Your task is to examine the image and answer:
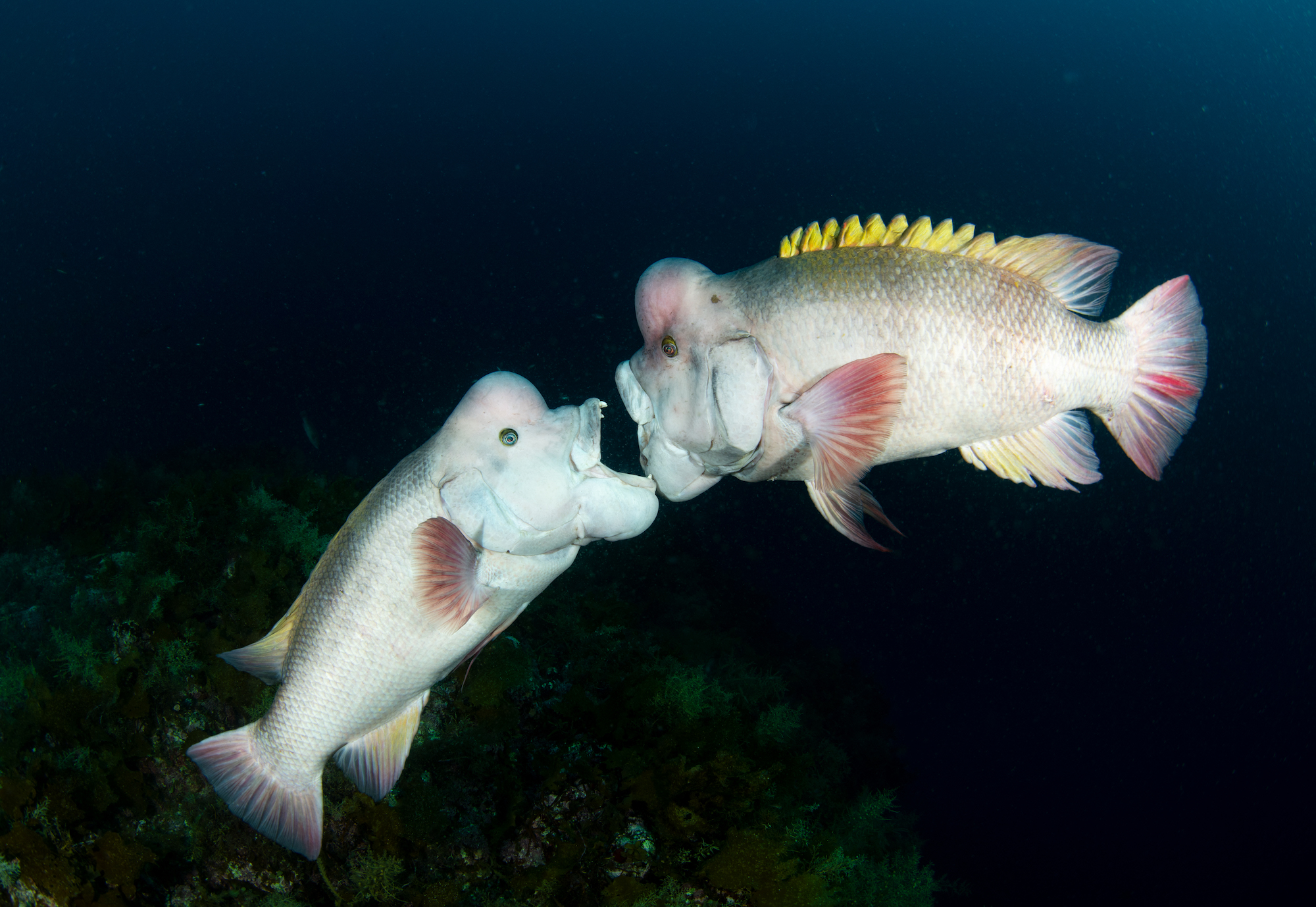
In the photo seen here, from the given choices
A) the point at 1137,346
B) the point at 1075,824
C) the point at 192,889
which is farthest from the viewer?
the point at 1075,824

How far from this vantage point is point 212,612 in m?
4.09

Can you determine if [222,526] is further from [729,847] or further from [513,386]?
[729,847]

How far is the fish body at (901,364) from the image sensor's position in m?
1.96

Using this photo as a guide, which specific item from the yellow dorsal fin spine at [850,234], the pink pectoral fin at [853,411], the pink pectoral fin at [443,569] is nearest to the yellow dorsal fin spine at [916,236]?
the yellow dorsal fin spine at [850,234]

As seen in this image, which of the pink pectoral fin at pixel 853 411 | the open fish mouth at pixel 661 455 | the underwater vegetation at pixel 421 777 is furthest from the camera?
the underwater vegetation at pixel 421 777

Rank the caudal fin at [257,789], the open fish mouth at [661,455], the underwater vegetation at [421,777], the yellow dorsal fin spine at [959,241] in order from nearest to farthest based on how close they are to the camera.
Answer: the yellow dorsal fin spine at [959,241]
the open fish mouth at [661,455]
the caudal fin at [257,789]
the underwater vegetation at [421,777]

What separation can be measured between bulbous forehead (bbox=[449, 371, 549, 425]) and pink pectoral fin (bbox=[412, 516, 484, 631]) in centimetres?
41

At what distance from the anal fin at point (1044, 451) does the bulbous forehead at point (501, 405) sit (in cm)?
170

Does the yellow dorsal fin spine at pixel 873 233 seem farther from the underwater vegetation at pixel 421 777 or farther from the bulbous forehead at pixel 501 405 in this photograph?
the underwater vegetation at pixel 421 777

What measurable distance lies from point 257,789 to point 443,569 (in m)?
1.40

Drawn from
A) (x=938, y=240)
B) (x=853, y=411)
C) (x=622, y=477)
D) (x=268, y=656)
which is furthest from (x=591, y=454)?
(x=268, y=656)

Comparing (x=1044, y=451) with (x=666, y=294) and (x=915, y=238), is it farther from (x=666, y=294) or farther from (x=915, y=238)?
(x=666, y=294)

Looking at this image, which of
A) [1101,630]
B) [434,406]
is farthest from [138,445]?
[1101,630]

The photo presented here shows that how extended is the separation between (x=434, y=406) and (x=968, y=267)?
54.7 ft
